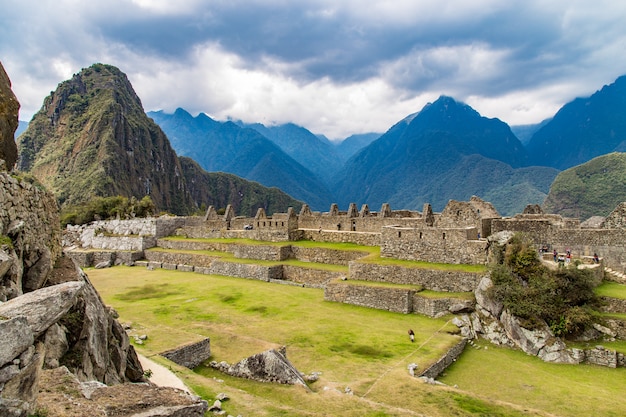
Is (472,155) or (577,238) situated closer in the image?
(577,238)

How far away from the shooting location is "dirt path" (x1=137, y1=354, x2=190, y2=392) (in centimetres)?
794

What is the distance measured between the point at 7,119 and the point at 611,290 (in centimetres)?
1778

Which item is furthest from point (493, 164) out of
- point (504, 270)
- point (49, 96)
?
point (49, 96)

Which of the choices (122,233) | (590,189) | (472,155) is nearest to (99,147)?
(472,155)

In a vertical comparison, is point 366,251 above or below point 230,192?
below

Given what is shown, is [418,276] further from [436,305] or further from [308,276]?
[308,276]

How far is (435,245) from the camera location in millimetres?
18000

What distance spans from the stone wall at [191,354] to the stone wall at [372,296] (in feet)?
25.4

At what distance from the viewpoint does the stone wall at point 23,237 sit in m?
5.89

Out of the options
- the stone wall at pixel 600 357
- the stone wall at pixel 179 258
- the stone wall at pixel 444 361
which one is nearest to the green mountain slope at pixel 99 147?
the stone wall at pixel 179 258

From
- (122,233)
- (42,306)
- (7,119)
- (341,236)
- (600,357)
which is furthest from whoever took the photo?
(122,233)

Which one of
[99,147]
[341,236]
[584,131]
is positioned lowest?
[341,236]

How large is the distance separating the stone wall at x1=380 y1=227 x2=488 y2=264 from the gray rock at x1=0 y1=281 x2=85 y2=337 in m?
15.4

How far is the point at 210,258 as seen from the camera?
88.2ft
